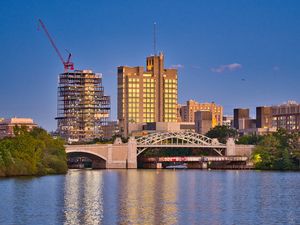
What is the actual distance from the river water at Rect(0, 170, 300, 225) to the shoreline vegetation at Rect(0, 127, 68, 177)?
1436cm

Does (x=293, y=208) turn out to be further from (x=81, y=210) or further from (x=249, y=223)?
(x=81, y=210)

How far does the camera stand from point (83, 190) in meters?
101

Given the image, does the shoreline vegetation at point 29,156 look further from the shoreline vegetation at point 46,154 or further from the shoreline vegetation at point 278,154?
the shoreline vegetation at point 278,154

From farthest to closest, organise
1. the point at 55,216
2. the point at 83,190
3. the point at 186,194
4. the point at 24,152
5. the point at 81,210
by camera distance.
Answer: the point at 24,152 < the point at 83,190 < the point at 186,194 < the point at 81,210 < the point at 55,216

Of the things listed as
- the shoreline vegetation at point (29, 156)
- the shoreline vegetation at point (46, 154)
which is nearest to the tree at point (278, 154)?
the shoreline vegetation at point (46, 154)

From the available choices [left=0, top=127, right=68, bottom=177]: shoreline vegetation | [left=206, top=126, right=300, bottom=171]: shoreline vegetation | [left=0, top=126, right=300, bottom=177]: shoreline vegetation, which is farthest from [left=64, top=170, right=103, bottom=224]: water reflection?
[left=206, top=126, right=300, bottom=171]: shoreline vegetation

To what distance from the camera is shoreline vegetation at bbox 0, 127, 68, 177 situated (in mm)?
127438

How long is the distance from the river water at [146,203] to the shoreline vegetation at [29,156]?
14361 millimetres

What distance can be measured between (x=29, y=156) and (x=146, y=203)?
54.7 m

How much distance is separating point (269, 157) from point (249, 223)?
12432 centimetres

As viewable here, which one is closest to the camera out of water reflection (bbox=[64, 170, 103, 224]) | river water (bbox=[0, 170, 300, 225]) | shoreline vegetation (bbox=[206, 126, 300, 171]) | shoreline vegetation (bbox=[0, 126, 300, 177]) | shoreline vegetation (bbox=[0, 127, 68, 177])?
water reflection (bbox=[64, 170, 103, 224])

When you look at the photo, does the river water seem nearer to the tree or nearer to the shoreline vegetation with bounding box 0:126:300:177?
the shoreline vegetation with bounding box 0:126:300:177

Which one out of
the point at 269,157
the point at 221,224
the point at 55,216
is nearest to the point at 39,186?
the point at 55,216

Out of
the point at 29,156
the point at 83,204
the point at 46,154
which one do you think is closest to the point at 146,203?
the point at 83,204
